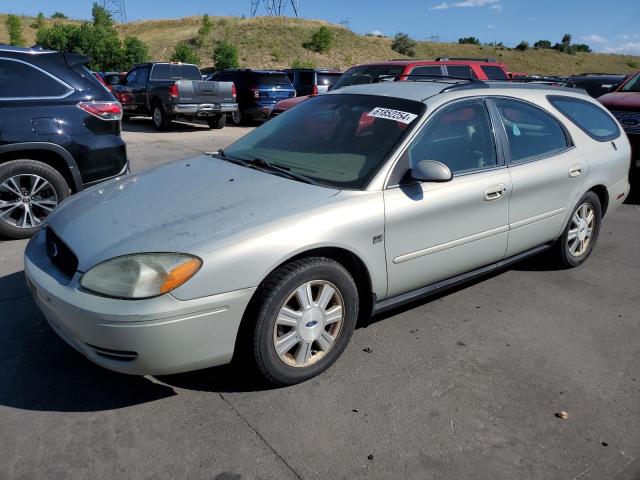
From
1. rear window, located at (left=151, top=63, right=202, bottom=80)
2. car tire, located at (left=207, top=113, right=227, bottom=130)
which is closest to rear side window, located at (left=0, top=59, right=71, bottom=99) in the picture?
car tire, located at (left=207, top=113, right=227, bottom=130)

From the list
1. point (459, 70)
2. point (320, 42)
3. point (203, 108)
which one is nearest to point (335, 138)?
point (459, 70)

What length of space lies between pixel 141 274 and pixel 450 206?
1.94 meters

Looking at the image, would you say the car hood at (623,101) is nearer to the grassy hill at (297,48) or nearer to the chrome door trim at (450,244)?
the chrome door trim at (450,244)

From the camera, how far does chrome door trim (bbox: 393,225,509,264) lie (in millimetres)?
3367

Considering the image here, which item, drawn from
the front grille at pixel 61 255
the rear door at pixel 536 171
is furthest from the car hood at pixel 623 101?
the front grille at pixel 61 255

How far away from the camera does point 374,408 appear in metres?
2.87

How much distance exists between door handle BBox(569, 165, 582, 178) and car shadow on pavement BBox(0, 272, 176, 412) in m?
3.42

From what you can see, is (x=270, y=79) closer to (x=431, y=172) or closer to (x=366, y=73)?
(x=366, y=73)

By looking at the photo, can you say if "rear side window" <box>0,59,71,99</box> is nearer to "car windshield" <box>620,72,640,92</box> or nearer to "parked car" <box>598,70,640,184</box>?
"parked car" <box>598,70,640,184</box>

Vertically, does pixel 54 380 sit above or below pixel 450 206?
below

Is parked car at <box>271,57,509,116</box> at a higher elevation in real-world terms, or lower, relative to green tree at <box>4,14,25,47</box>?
lower

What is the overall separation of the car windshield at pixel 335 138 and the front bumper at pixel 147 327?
1.08 metres

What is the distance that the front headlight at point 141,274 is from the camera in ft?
8.34

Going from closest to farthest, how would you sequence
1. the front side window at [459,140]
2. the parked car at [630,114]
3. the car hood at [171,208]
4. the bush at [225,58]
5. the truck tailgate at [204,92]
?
the car hood at [171,208] → the front side window at [459,140] → the parked car at [630,114] → the truck tailgate at [204,92] → the bush at [225,58]
